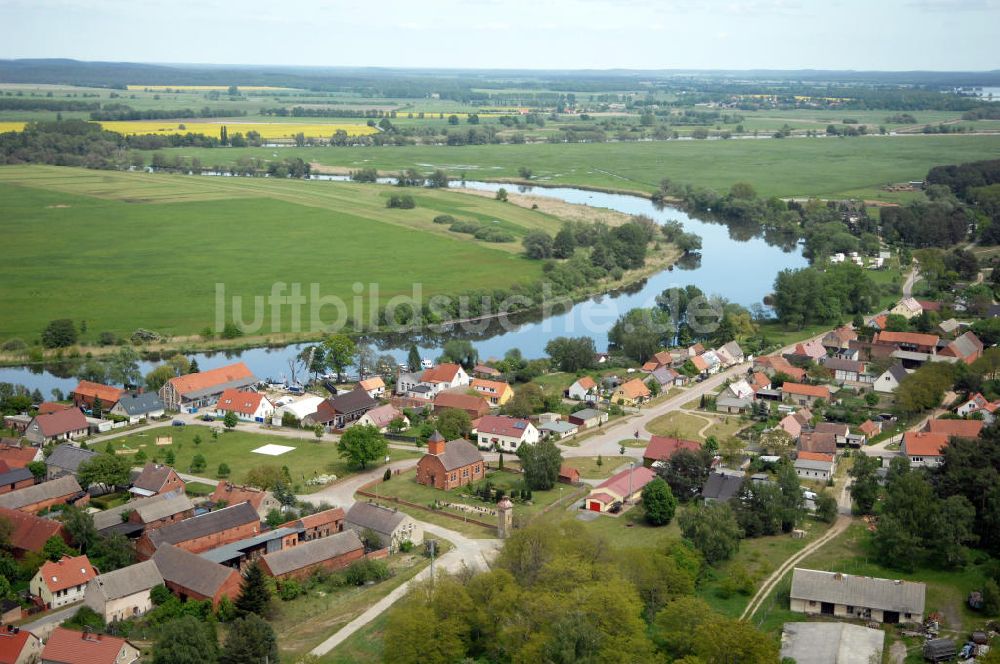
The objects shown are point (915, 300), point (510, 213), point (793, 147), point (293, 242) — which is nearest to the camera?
point (915, 300)

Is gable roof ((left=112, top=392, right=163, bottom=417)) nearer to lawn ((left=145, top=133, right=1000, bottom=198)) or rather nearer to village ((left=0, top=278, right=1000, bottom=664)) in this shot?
village ((left=0, top=278, right=1000, bottom=664))

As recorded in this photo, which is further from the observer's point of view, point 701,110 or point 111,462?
point 701,110

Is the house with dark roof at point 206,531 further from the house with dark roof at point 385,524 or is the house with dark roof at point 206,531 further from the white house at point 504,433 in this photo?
the white house at point 504,433

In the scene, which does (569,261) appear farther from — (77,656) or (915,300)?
(77,656)

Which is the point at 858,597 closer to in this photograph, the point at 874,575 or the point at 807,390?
the point at 874,575

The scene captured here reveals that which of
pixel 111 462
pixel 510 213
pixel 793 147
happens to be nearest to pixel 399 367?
pixel 111 462

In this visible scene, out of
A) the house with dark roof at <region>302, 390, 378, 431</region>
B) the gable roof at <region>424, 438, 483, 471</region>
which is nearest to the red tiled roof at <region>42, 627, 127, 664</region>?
the gable roof at <region>424, 438, 483, 471</region>

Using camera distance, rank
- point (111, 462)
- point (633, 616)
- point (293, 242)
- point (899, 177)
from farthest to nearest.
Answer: point (899, 177)
point (293, 242)
point (111, 462)
point (633, 616)
